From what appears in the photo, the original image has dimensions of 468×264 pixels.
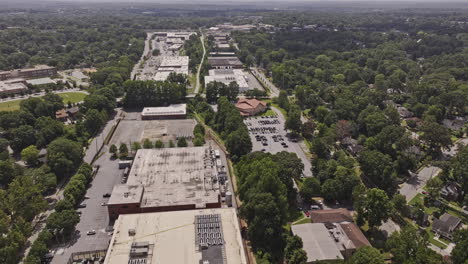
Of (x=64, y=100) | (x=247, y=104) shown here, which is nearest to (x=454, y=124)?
(x=247, y=104)

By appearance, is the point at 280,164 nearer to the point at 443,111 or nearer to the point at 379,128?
the point at 379,128

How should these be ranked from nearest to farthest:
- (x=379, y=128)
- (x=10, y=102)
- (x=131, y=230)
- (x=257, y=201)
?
(x=131, y=230) → (x=257, y=201) → (x=379, y=128) → (x=10, y=102)

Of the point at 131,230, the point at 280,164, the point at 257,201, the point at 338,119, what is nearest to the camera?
the point at 131,230

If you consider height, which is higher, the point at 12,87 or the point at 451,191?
the point at 12,87

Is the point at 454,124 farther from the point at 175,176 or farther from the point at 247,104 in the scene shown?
the point at 175,176

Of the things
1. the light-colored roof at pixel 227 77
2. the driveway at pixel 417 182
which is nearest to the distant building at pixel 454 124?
the driveway at pixel 417 182

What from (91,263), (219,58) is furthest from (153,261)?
(219,58)
